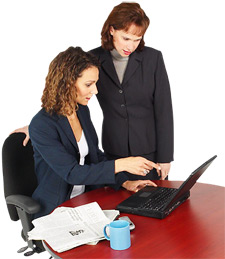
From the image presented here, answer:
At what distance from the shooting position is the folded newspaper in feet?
6.22

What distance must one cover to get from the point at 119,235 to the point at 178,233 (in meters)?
0.30

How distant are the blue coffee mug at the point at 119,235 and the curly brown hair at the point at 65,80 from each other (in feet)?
2.86

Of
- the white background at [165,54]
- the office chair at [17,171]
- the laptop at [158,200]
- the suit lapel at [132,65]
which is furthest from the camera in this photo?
the white background at [165,54]

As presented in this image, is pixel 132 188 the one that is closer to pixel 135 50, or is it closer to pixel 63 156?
pixel 63 156

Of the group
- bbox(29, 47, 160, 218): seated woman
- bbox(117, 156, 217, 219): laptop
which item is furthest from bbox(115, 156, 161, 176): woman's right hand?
bbox(117, 156, 217, 219): laptop

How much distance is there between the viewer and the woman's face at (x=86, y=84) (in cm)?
250

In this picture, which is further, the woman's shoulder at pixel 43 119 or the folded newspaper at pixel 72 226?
the woman's shoulder at pixel 43 119

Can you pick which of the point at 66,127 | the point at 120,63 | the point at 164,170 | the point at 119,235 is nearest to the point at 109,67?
the point at 120,63

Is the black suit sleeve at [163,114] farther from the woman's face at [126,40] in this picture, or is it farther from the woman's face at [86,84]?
the woman's face at [86,84]

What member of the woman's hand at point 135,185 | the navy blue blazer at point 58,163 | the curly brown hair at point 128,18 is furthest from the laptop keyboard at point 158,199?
the curly brown hair at point 128,18

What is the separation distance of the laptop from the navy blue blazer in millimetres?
184

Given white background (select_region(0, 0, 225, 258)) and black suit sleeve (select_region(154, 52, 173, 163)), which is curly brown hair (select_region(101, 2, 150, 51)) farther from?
white background (select_region(0, 0, 225, 258))

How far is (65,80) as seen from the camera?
8.07ft

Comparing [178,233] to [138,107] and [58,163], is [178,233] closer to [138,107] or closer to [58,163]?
[58,163]
